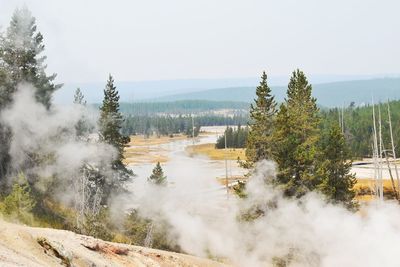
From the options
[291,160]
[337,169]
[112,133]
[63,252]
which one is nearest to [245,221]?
[291,160]

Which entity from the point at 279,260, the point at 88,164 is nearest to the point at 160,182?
the point at 88,164

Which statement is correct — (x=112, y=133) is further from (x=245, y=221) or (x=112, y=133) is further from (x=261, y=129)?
(x=245, y=221)

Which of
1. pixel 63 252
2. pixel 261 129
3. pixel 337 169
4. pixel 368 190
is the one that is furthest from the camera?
pixel 368 190

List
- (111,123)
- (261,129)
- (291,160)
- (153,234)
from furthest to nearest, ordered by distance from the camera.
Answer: (111,123) < (261,129) < (153,234) < (291,160)

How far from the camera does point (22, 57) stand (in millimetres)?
40906

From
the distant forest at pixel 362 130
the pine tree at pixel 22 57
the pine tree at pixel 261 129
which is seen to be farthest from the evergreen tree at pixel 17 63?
the distant forest at pixel 362 130

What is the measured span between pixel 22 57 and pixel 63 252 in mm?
27767

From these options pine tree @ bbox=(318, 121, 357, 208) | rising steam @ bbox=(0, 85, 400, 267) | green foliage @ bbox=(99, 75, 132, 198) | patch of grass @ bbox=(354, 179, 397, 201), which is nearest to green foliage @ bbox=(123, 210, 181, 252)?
rising steam @ bbox=(0, 85, 400, 267)

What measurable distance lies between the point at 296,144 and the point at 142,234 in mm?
12421

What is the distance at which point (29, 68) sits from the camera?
135ft

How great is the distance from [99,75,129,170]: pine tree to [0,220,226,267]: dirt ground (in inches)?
923

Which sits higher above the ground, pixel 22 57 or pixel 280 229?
pixel 22 57

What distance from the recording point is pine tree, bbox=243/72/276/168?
3644cm

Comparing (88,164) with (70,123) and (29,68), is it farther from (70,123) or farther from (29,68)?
(29,68)
